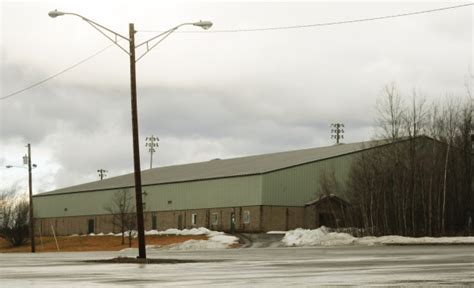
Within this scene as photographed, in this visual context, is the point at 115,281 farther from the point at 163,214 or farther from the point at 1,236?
the point at 1,236

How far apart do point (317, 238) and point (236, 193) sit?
2210 cm

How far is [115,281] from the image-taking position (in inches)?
652

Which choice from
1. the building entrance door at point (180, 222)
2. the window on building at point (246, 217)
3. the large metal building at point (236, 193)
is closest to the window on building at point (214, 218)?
the large metal building at point (236, 193)

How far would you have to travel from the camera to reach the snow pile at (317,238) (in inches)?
2384

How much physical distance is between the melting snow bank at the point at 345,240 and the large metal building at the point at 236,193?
1307cm

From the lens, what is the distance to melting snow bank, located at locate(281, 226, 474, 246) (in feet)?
171

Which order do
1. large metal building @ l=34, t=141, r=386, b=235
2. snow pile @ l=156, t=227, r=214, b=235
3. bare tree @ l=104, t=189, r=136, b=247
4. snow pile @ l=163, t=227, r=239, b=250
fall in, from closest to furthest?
snow pile @ l=163, t=227, r=239, b=250 → large metal building @ l=34, t=141, r=386, b=235 → snow pile @ l=156, t=227, r=214, b=235 → bare tree @ l=104, t=189, r=136, b=247

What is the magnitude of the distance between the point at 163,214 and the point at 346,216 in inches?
917

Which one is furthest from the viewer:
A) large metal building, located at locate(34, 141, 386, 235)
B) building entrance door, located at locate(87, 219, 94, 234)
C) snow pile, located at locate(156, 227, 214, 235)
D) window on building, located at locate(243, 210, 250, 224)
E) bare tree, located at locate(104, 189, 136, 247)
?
building entrance door, located at locate(87, 219, 94, 234)

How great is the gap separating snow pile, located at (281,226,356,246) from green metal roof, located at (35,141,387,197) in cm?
1574

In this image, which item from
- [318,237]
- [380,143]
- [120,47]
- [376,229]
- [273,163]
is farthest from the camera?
[273,163]

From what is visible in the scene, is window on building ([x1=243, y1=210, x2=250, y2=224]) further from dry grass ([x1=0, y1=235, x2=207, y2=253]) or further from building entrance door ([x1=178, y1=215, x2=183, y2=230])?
building entrance door ([x1=178, y1=215, x2=183, y2=230])

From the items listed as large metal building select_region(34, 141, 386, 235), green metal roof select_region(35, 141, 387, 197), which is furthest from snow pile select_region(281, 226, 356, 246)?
green metal roof select_region(35, 141, 387, 197)

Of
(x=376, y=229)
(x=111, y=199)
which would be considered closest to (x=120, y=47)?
(x=376, y=229)
